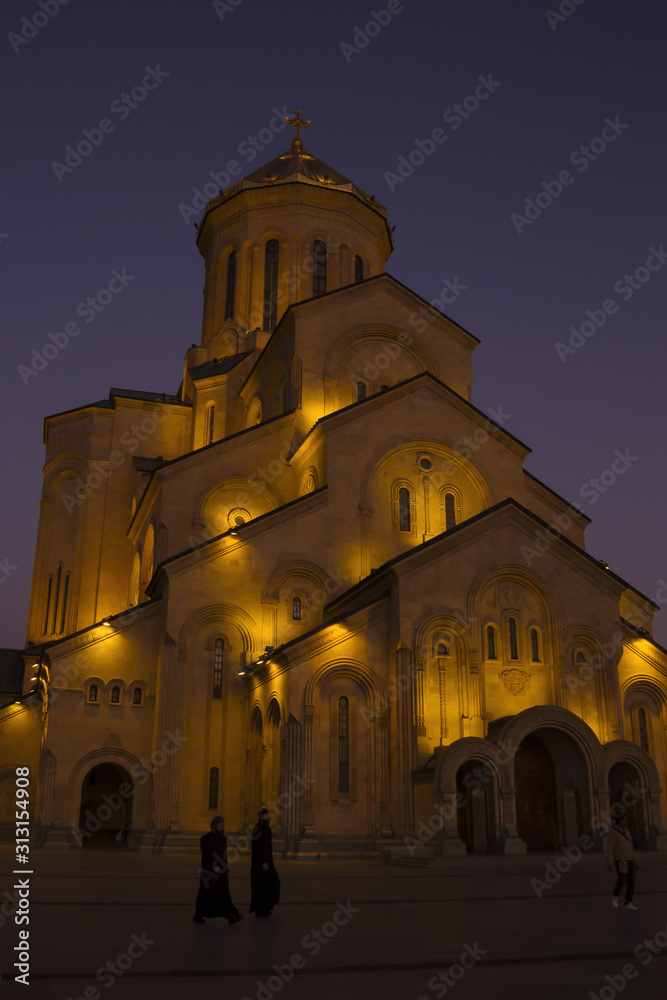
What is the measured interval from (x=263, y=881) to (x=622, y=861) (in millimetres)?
5286

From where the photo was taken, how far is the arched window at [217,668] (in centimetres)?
2786

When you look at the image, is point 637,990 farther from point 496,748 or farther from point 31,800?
point 31,800

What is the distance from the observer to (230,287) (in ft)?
146

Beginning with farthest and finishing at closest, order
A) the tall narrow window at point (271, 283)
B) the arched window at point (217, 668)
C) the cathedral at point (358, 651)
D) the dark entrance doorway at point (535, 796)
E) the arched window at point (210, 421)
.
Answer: the tall narrow window at point (271, 283)
the arched window at point (210, 421)
the arched window at point (217, 668)
the dark entrance doorway at point (535, 796)
the cathedral at point (358, 651)

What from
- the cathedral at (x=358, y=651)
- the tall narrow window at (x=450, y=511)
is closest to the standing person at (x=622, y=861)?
the cathedral at (x=358, y=651)

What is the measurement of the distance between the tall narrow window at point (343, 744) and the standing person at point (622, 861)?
1206 cm

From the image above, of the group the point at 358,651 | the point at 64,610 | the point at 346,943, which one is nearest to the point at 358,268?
the point at 64,610

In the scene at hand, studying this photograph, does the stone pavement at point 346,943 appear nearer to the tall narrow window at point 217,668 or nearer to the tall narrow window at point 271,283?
the tall narrow window at point 217,668

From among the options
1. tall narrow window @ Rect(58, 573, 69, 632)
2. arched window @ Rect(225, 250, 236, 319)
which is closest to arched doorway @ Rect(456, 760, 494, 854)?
tall narrow window @ Rect(58, 573, 69, 632)

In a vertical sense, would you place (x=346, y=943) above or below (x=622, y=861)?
below

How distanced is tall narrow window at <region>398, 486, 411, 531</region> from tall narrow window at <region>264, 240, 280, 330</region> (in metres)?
15.3

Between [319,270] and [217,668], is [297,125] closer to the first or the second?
[319,270]

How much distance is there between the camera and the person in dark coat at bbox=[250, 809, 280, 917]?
1178 centimetres

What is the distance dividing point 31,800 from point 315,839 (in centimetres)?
1528
